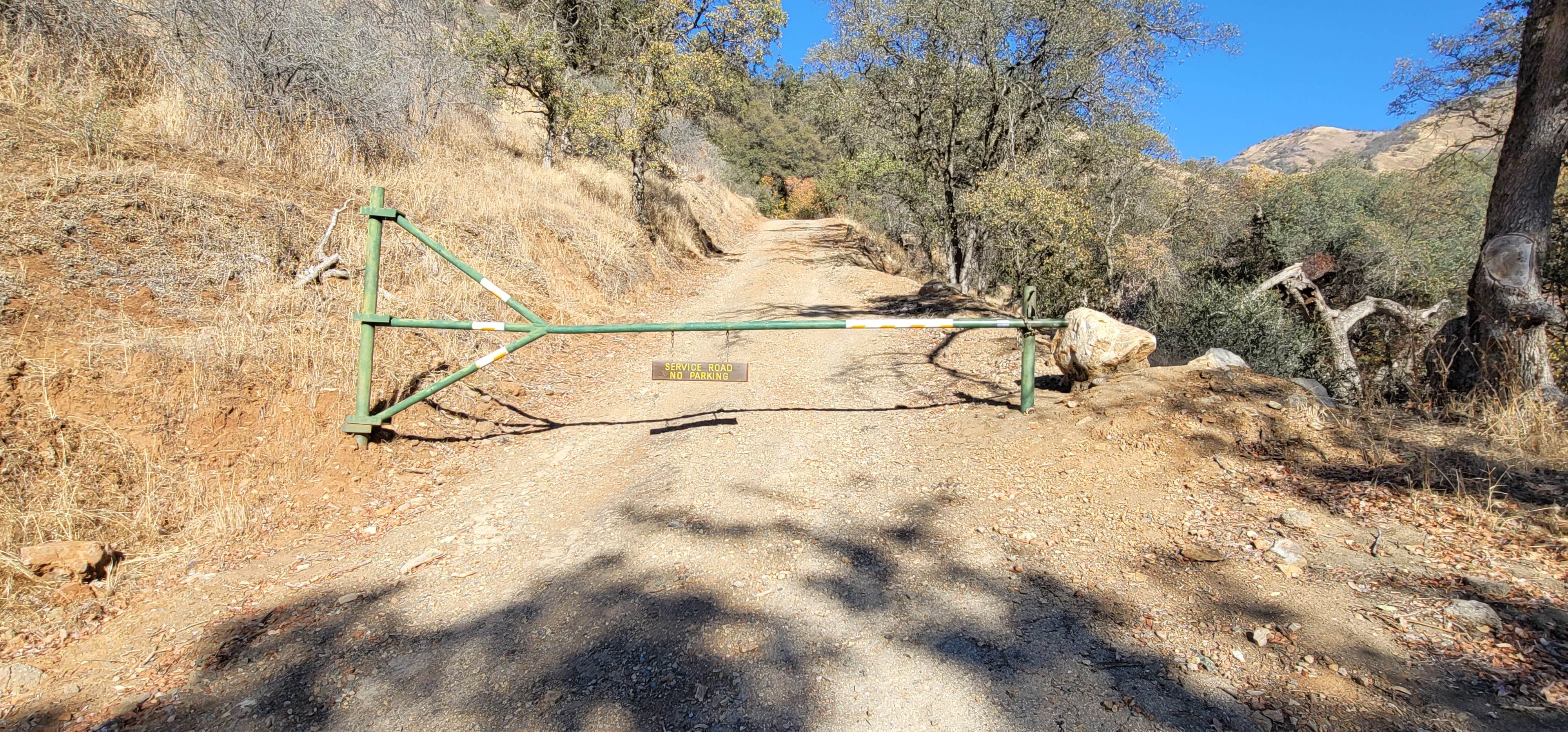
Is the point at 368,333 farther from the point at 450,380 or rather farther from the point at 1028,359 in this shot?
the point at 1028,359

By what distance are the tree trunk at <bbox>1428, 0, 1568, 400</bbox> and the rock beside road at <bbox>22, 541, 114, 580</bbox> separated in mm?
9895

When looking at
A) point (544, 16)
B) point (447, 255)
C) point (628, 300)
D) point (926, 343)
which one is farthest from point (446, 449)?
point (544, 16)

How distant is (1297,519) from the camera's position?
4023 millimetres

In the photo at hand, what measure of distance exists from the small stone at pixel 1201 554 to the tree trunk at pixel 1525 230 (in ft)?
14.1

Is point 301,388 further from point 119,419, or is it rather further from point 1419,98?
point 1419,98

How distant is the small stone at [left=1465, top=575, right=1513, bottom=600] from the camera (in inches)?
126

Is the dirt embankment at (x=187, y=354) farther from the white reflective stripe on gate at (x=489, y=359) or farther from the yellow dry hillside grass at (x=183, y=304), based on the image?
the white reflective stripe on gate at (x=489, y=359)

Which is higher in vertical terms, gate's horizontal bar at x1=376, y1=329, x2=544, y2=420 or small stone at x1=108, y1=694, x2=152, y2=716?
gate's horizontal bar at x1=376, y1=329, x2=544, y2=420

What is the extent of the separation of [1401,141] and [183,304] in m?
75.1

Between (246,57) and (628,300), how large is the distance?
20.2 ft

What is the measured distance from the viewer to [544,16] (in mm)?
20656

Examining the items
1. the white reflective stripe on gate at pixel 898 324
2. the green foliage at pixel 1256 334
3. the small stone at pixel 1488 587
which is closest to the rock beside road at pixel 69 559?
the white reflective stripe on gate at pixel 898 324

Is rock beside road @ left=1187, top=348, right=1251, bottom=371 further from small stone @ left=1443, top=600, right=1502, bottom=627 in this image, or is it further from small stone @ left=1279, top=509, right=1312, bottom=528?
small stone @ left=1443, top=600, right=1502, bottom=627

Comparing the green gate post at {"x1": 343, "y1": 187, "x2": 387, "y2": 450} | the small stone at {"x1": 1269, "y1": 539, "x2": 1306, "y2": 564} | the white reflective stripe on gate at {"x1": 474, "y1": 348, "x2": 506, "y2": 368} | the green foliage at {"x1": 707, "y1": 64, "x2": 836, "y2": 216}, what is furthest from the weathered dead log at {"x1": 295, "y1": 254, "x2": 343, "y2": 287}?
the green foliage at {"x1": 707, "y1": 64, "x2": 836, "y2": 216}
